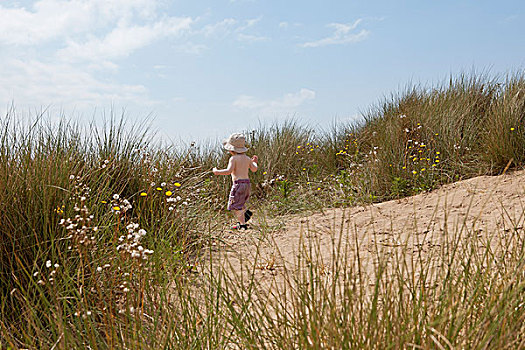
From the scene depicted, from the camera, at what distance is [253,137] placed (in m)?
9.56

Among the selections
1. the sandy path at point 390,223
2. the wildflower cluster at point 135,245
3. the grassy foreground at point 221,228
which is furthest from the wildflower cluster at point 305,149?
the wildflower cluster at point 135,245

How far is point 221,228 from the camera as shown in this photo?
Result: 574cm

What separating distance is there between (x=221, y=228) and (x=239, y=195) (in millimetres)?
542

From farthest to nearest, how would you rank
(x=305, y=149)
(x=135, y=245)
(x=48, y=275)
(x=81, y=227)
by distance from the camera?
1. (x=305, y=149)
2. (x=81, y=227)
3. (x=48, y=275)
4. (x=135, y=245)

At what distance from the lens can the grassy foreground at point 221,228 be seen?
2004 millimetres

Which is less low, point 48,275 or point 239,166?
point 239,166

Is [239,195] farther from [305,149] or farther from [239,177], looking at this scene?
[305,149]

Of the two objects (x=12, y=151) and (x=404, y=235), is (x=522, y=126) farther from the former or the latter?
(x=12, y=151)

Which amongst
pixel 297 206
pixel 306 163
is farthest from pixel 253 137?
pixel 297 206

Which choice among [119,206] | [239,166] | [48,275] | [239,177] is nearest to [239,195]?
[239,177]

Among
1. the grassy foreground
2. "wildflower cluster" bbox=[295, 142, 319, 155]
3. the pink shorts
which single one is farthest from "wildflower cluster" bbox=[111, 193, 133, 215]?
"wildflower cluster" bbox=[295, 142, 319, 155]

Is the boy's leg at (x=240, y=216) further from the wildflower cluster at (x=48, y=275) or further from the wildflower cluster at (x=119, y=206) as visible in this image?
the wildflower cluster at (x=48, y=275)

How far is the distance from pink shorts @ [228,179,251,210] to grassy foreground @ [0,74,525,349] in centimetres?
30

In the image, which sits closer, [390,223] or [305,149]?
[390,223]
